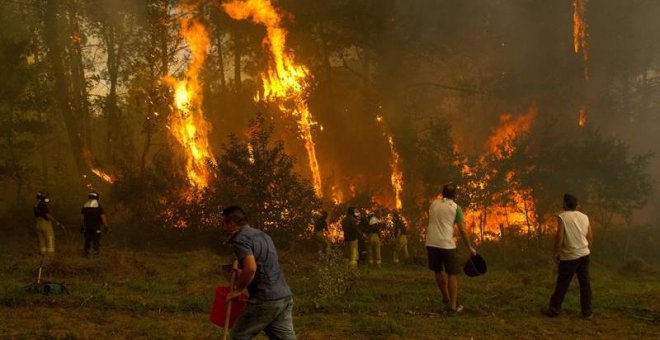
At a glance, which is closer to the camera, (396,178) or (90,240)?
(90,240)

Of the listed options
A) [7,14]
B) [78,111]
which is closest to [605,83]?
[78,111]

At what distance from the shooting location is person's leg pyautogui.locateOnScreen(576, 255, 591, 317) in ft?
29.2

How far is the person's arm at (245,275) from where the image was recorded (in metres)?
5.10

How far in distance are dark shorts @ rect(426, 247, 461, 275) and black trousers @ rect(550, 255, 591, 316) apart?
5.59 ft

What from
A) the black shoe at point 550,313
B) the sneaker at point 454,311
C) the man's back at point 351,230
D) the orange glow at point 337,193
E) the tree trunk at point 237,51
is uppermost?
the tree trunk at point 237,51

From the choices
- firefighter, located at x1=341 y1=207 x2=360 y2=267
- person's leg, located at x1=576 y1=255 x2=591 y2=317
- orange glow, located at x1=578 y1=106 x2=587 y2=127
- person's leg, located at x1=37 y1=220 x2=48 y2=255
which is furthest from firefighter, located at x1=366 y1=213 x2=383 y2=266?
orange glow, located at x1=578 y1=106 x2=587 y2=127

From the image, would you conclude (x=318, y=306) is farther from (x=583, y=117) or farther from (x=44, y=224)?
(x=583, y=117)

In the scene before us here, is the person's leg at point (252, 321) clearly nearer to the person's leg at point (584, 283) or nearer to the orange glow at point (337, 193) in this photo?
the person's leg at point (584, 283)

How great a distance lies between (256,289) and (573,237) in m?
5.83

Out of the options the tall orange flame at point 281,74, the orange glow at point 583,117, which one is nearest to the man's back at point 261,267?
the tall orange flame at point 281,74

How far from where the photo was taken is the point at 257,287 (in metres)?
5.34

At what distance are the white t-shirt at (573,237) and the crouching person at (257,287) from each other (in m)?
5.44

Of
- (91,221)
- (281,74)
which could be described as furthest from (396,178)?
(91,221)

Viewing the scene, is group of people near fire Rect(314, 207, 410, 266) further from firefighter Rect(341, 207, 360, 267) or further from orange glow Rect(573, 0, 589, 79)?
orange glow Rect(573, 0, 589, 79)
